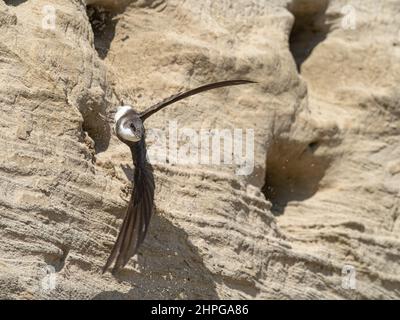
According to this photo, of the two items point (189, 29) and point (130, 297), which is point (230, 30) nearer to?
point (189, 29)

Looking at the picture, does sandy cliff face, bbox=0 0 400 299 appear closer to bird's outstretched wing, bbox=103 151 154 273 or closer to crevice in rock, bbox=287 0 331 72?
crevice in rock, bbox=287 0 331 72

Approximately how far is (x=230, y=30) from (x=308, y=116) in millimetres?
596

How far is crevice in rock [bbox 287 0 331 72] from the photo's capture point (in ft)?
21.1

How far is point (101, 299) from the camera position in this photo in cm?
481

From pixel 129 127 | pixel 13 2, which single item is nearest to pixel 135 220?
pixel 129 127

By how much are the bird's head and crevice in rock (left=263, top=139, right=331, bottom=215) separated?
49.2 inches

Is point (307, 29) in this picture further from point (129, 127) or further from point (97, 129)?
point (129, 127)

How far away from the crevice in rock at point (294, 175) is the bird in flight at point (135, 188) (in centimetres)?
109

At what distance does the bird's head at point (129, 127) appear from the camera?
4926mm

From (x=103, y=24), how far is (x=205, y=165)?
32.2 inches

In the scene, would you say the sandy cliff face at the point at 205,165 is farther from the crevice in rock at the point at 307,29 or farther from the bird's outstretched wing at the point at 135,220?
the bird's outstretched wing at the point at 135,220

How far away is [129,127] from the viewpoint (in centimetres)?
494

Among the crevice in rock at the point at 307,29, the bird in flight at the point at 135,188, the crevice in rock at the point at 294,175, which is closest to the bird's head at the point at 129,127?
the bird in flight at the point at 135,188
